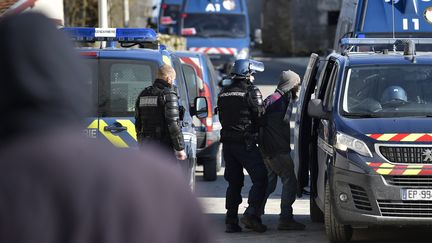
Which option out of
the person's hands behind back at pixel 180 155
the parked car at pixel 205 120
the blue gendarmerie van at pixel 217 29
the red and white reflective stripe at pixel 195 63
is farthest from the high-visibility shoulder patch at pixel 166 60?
the blue gendarmerie van at pixel 217 29

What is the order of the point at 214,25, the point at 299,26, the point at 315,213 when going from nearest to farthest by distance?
the point at 315,213, the point at 214,25, the point at 299,26

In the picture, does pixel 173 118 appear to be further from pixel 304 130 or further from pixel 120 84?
pixel 304 130

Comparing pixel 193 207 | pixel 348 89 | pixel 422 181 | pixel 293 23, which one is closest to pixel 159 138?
pixel 348 89

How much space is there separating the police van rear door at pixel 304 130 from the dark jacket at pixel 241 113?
2.19 ft

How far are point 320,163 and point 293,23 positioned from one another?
1727 inches

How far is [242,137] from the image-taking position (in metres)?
10.1

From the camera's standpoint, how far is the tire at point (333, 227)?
9375 millimetres

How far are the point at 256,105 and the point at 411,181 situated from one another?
1.80 meters

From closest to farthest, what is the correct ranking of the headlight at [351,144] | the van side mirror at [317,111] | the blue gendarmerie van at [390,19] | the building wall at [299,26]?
the headlight at [351,144]
the van side mirror at [317,111]
the blue gendarmerie van at [390,19]
the building wall at [299,26]

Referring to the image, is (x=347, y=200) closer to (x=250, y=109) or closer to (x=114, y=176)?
(x=250, y=109)

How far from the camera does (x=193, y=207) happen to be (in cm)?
218

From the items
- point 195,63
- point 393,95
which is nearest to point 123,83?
point 393,95

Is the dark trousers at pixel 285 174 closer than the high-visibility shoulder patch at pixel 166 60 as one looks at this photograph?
No

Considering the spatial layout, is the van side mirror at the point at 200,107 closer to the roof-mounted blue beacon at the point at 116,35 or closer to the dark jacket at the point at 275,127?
the roof-mounted blue beacon at the point at 116,35
